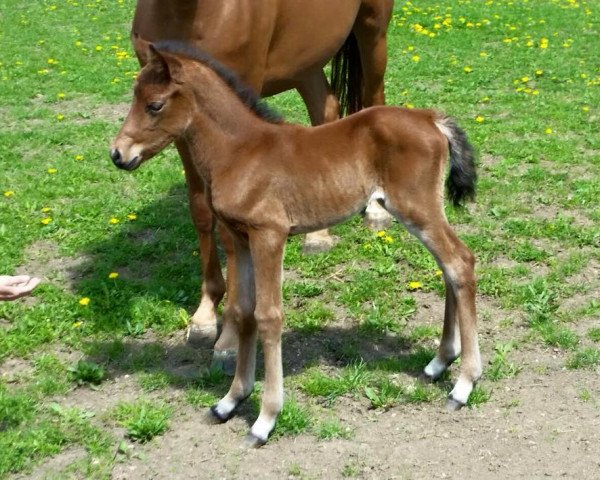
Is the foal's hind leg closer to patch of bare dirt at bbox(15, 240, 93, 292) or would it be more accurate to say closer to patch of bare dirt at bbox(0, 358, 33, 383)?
patch of bare dirt at bbox(0, 358, 33, 383)

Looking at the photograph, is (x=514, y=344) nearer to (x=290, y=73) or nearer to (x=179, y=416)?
(x=179, y=416)

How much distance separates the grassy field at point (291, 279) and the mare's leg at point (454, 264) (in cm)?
13

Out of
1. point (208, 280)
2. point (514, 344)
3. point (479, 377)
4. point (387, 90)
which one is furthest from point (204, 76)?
point (387, 90)

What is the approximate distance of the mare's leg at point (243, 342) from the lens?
373 centimetres

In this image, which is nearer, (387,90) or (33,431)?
(33,431)

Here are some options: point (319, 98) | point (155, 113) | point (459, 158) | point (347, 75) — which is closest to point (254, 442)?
point (155, 113)

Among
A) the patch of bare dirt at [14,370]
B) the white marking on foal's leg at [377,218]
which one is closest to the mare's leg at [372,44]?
the white marking on foal's leg at [377,218]

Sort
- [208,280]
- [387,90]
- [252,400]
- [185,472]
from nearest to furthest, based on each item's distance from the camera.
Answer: [185,472]
[252,400]
[208,280]
[387,90]

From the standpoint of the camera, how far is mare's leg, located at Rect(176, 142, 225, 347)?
4492 millimetres

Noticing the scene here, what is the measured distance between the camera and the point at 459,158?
12.3 feet

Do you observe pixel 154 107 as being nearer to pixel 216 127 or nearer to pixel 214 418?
pixel 216 127

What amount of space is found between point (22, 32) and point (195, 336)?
30.2 feet

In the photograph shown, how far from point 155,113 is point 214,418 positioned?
4.65 feet

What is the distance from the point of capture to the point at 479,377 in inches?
149
